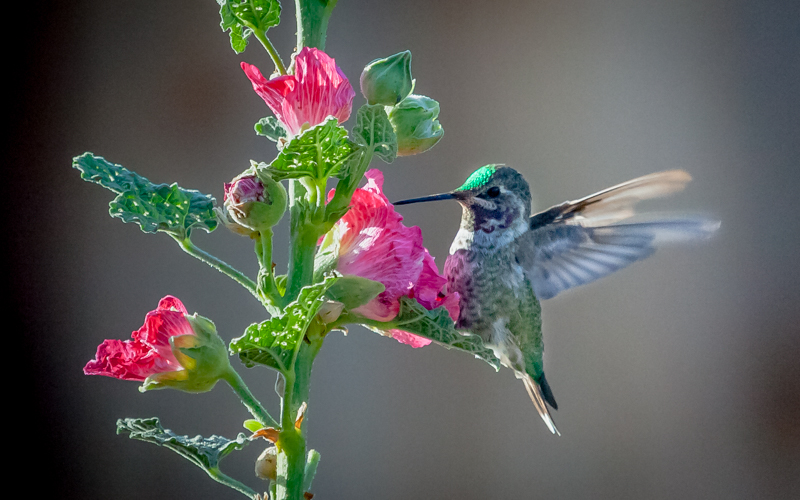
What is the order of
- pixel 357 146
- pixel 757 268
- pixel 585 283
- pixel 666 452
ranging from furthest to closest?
pixel 757 268 → pixel 666 452 → pixel 585 283 → pixel 357 146

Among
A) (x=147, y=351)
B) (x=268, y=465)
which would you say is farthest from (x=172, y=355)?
(x=268, y=465)

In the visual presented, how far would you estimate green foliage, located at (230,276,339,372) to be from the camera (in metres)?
0.54

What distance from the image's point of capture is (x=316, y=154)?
576mm

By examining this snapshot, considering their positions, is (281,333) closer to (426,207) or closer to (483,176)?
(483,176)

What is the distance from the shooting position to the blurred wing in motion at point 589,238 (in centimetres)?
117

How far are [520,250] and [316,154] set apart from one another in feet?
2.59

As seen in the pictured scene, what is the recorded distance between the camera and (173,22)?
2.70m

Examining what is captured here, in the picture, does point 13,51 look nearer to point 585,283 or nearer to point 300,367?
point 585,283

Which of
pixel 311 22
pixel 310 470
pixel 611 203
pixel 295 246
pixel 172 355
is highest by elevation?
pixel 311 22

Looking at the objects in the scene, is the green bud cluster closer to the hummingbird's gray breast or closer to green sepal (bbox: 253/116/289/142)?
green sepal (bbox: 253/116/289/142)

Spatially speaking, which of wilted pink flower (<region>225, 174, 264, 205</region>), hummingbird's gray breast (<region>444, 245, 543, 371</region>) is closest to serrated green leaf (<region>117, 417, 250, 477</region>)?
wilted pink flower (<region>225, 174, 264, 205</region>)

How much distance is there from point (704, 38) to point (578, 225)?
209cm

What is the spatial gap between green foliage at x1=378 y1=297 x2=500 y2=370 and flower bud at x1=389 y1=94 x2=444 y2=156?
17 cm

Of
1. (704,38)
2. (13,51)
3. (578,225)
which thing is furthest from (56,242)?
(704,38)
